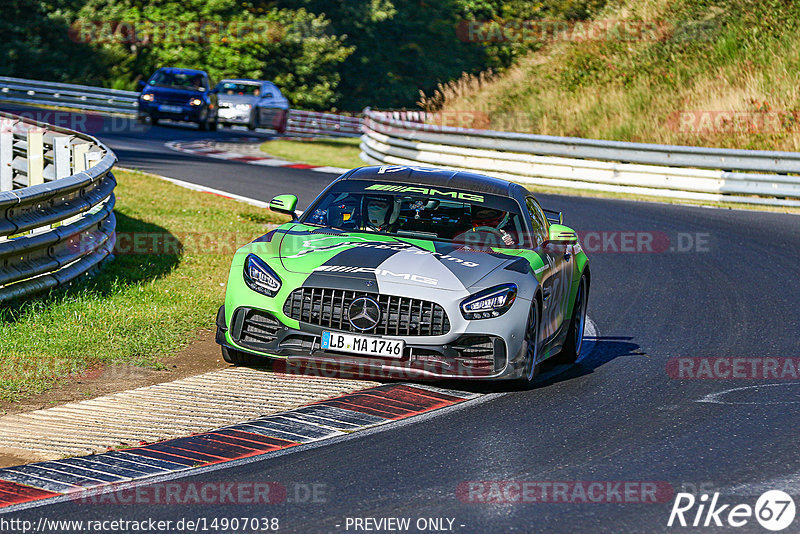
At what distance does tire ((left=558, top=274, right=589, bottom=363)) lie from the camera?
30.5 ft

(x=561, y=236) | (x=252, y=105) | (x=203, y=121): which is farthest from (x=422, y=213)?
(x=252, y=105)

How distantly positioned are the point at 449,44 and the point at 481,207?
57926 millimetres

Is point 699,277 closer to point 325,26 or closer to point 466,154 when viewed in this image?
point 466,154

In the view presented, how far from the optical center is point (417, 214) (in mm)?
9078

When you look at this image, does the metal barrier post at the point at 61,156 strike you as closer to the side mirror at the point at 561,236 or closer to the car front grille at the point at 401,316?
the side mirror at the point at 561,236

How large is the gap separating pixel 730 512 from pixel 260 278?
379 cm

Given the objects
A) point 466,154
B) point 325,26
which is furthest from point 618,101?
point 325,26

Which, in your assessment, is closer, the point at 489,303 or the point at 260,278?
the point at 489,303

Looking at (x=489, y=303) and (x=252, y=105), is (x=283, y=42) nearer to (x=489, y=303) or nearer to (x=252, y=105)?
(x=252, y=105)

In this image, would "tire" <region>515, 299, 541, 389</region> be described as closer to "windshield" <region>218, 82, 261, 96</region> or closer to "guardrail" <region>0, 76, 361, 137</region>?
"windshield" <region>218, 82, 261, 96</region>

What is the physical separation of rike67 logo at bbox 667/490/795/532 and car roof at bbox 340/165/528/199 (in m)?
4.16

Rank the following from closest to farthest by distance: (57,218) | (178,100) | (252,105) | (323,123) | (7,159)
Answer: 1. (57,218)
2. (7,159)
3. (178,100)
4. (252,105)
5. (323,123)

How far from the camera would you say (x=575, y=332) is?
9391 mm

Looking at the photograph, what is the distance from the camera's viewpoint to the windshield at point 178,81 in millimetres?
33812
